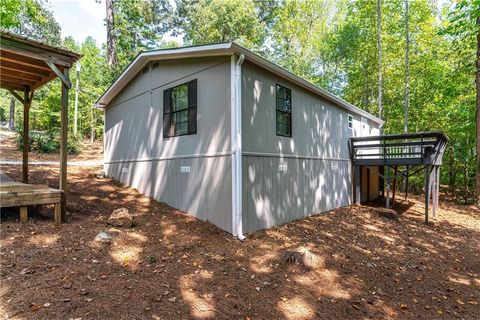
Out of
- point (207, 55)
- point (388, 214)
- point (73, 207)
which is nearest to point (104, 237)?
point (73, 207)

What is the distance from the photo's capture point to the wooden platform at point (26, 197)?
451 cm

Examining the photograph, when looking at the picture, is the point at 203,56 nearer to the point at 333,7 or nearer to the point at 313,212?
the point at 313,212

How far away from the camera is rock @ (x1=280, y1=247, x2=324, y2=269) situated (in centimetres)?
455

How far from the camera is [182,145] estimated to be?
6.75m

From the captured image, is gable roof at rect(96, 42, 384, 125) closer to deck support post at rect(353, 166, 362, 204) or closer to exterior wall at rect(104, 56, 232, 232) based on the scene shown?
exterior wall at rect(104, 56, 232, 232)

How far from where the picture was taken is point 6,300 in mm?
2922

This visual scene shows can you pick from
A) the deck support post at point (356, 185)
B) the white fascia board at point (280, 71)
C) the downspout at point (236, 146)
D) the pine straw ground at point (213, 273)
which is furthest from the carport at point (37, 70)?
the deck support post at point (356, 185)

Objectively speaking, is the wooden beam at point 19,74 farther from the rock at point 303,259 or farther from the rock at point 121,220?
the rock at point 303,259

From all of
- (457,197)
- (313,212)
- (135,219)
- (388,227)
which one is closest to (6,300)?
(135,219)

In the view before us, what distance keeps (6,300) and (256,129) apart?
4.72 metres

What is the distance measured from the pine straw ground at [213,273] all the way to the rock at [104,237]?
0.10 metres

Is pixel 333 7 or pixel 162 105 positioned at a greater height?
pixel 333 7

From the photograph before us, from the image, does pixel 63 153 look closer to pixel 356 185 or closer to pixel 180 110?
pixel 180 110

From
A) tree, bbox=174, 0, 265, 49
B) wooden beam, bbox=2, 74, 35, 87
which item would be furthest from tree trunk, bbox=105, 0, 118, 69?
wooden beam, bbox=2, 74, 35, 87
